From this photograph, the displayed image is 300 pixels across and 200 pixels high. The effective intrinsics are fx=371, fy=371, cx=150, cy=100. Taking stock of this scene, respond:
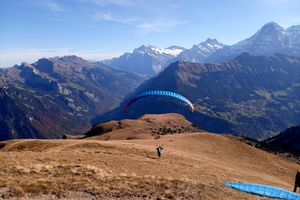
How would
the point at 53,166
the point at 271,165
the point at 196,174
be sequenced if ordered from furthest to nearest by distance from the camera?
the point at 271,165 < the point at 196,174 < the point at 53,166

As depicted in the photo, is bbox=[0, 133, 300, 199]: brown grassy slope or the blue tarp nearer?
bbox=[0, 133, 300, 199]: brown grassy slope

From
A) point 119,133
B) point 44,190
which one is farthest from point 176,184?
point 119,133

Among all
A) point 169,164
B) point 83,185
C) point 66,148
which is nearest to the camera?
point 83,185

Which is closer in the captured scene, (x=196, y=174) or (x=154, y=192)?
(x=154, y=192)

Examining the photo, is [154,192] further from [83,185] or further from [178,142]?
[178,142]

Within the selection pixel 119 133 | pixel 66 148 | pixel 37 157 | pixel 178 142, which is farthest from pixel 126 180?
pixel 119 133

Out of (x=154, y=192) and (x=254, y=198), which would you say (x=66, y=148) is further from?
(x=254, y=198)

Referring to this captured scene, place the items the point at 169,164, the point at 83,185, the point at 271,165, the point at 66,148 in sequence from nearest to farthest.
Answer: the point at 83,185, the point at 169,164, the point at 66,148, the point at 271,165

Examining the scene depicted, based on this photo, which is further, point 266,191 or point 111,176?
point 266,191

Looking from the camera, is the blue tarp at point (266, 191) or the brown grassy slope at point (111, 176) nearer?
the brown grassy slope at point (111, 176)
